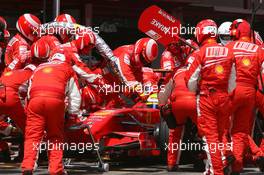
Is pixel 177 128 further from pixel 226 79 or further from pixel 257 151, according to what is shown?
pixel 226 79

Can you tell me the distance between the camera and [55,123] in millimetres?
7746

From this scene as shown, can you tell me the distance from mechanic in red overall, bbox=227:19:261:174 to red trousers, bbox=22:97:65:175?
2.10 m

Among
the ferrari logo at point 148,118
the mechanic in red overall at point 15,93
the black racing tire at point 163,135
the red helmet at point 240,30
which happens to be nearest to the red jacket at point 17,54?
the mechanic in red overall at point 15,93

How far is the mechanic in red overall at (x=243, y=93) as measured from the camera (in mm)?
8094

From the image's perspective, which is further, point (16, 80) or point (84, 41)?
point (84, 41)

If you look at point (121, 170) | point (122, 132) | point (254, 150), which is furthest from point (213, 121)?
point (121, 170)

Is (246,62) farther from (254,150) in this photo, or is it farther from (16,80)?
(16,80)

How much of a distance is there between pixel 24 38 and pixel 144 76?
6.78 ft

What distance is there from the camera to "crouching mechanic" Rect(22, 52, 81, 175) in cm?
760

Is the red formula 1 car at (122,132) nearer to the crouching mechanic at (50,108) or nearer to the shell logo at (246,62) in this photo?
the crouching mechanic at (50,108)

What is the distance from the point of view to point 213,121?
24.5ft

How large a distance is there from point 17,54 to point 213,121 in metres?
4.19

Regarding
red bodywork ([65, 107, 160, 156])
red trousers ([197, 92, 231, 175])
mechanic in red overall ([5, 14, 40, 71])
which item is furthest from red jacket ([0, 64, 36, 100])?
red trousers ([197, 92, 231, 175])

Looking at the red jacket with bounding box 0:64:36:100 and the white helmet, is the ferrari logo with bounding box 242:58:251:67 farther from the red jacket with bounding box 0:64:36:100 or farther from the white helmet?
the red jacket with bounding box 0:64:36:100
